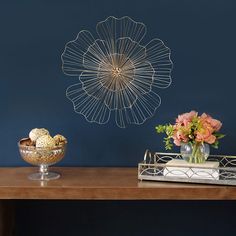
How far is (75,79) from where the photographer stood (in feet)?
7.37

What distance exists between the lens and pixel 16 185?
5.96ft

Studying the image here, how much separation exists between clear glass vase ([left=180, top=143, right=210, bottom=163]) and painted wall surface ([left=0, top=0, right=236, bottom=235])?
10.7 inches

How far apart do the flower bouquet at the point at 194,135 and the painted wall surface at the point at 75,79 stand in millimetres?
268

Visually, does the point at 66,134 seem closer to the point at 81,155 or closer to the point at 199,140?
the point at 81,155

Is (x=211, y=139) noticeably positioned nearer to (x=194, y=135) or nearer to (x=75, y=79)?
(x=194, y=135)

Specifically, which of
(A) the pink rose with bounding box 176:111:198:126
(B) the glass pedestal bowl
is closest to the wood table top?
(B) the glass pedestal bowl

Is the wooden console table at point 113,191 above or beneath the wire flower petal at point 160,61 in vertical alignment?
beneath

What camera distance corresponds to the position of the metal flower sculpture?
2.23m

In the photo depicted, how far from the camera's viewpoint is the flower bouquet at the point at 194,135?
6.28 ft

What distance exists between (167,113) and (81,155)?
0.49 m

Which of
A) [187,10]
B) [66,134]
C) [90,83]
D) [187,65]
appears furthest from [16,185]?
[187,10]

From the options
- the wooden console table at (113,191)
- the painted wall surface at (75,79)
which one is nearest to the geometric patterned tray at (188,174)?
the wooden console table at (113,191)

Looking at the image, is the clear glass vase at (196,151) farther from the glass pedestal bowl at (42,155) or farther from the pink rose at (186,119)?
the glass pedestal bowl at (42,155)
